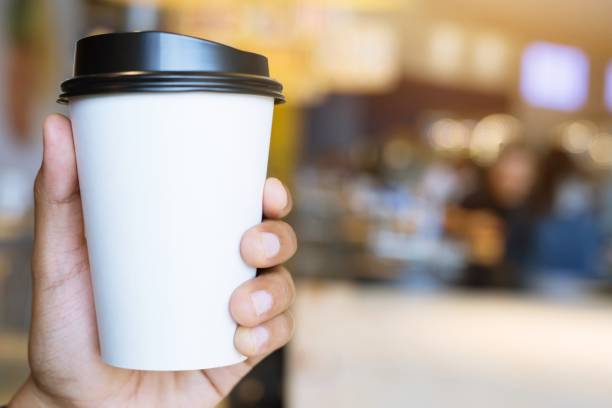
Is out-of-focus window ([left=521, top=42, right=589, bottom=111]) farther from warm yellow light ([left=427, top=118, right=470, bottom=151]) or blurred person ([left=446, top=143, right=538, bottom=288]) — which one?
warm yellow light ([left=427, top=118, right=470, bottom=151])

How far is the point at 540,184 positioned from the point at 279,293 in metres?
4.83

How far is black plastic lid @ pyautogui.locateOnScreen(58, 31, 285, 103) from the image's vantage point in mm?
510

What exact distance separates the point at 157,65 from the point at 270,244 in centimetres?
19

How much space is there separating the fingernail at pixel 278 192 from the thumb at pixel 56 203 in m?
0.17

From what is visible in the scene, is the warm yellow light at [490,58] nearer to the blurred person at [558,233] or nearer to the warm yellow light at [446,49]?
the warm yellow light at [446,49]

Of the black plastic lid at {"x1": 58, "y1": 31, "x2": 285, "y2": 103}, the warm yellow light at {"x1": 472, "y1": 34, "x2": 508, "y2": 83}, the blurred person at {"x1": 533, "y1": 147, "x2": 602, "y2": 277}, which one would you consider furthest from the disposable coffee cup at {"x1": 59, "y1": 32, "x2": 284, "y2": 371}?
the warm yellow light at {"x1": 472, "y1": 34, "x2": 508, "y2": 83}

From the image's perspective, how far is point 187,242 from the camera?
0.56 m

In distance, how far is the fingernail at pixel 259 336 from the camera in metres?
0.63

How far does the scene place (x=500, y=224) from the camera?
18.9ft

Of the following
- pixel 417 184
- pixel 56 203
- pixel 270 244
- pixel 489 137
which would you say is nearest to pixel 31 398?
pixel 56 203

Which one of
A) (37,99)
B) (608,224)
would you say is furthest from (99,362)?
(608,224)

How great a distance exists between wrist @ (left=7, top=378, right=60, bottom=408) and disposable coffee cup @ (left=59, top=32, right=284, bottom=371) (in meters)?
0.20

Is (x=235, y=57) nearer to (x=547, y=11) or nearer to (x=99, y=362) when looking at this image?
(x=99, y=362)

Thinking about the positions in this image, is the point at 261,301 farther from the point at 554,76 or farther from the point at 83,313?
the point at 554,76
